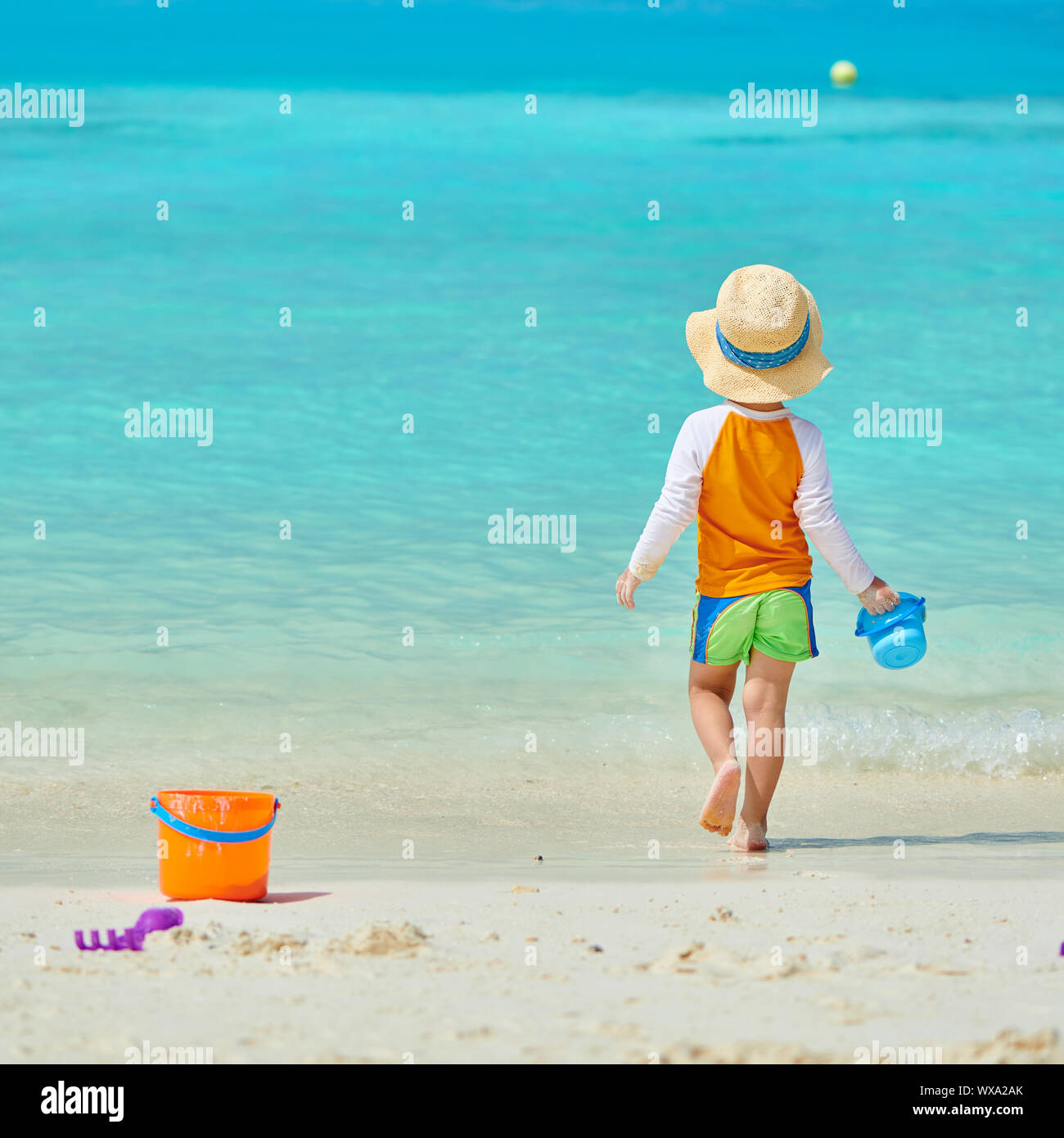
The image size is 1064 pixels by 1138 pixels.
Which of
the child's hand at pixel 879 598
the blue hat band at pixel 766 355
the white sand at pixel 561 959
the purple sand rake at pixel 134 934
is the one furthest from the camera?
the child's hand at pixel 879 598

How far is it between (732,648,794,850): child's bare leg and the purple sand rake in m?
1.77

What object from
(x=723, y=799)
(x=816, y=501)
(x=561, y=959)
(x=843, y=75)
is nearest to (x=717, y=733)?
(x=723, y=799)

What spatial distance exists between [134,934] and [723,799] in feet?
5.35

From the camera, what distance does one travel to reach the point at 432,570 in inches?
328

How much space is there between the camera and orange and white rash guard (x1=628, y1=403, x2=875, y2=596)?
13.8 ft

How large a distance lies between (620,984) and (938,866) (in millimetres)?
1589

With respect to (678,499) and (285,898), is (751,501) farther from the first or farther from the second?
(285,898)

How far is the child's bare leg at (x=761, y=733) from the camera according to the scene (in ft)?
13.9

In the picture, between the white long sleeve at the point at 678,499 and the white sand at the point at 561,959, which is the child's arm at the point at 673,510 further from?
the white sand at the point at 561,959

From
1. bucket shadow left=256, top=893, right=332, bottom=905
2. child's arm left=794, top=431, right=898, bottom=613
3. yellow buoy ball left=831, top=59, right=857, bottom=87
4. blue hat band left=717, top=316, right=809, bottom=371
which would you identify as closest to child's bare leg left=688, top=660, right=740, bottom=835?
child's arm left=794, top=431, right=898, bottom=613

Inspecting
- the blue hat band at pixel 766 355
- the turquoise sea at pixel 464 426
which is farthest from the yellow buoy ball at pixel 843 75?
the blue hat band at pixel 766 355

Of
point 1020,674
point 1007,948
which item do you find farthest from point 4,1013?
point 1020,674

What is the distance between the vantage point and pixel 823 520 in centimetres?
422

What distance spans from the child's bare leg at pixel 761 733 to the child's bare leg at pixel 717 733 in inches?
2.5
